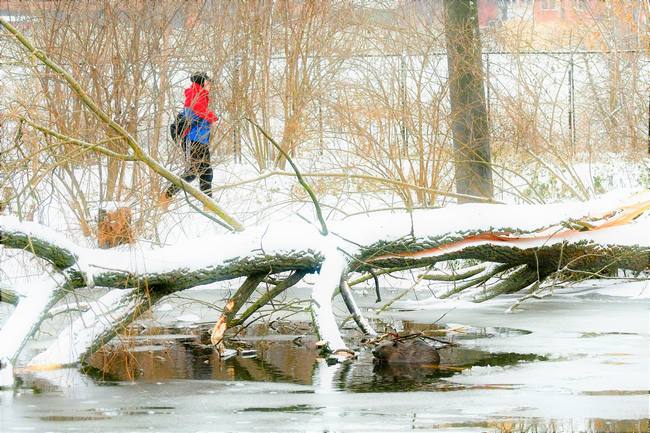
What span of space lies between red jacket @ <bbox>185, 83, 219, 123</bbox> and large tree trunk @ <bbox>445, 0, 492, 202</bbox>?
326 centimetres

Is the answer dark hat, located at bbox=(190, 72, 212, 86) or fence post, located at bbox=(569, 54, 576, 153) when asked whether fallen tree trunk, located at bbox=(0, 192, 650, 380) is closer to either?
dark hat, located at bbox=(190, 72, 212, 86)

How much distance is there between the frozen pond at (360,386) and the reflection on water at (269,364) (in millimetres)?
14

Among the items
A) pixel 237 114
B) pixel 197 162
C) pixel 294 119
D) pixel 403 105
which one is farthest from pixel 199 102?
pixel 294 119

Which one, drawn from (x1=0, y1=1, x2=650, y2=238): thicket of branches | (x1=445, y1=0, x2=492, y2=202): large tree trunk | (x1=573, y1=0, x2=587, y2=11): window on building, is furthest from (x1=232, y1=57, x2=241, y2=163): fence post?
(x1=573, y1=0, x2=587, y2=11): window on building

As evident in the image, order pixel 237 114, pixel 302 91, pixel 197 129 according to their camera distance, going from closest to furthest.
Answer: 1. pixel 197 129
2. pixel 237 114
3. pixel 302 91

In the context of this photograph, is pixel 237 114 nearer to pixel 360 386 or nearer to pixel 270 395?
pixel 360 386

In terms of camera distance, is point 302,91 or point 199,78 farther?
point 302,91

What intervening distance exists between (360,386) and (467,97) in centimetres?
949

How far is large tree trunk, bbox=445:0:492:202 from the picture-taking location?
716 inches

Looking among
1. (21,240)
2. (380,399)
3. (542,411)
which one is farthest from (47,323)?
(542,411)

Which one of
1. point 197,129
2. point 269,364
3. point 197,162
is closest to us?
point 269,364

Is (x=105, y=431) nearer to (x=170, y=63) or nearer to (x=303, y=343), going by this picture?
(x=303, y=343)

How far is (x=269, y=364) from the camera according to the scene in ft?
35.1

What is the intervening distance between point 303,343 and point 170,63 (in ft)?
26.0
